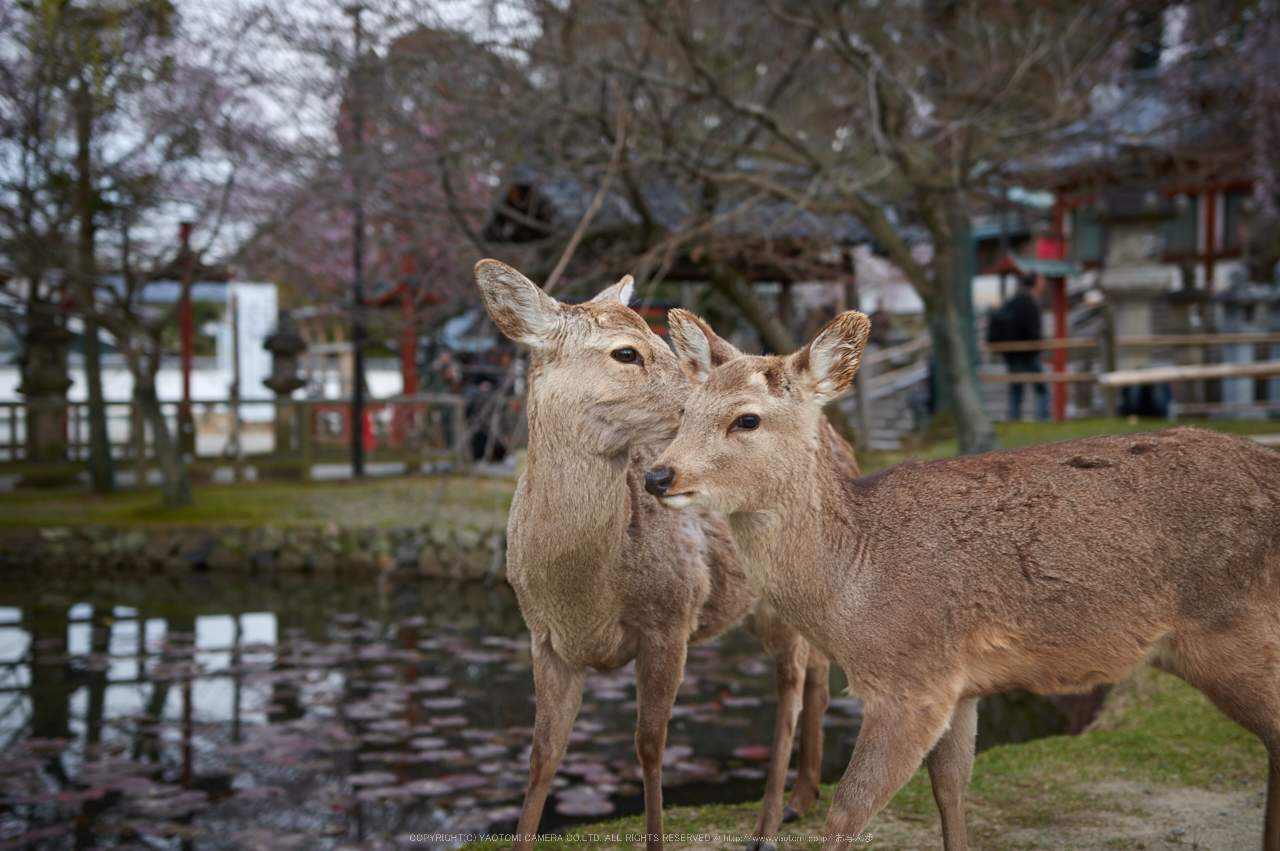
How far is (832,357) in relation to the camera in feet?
10.4

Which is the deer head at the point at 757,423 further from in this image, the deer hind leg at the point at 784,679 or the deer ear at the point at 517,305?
the deer hind leg at the point at 784,679

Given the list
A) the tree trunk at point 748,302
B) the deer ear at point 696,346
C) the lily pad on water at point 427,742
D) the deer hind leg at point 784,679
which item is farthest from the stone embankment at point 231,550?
the deer ear at point 696,346

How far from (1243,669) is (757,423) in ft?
5.51

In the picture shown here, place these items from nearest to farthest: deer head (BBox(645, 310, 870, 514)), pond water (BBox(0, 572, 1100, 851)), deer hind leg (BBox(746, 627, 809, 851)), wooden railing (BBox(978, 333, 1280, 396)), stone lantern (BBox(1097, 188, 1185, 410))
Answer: deer head (BBox(645, 310, 870, 514)) < deer hind leg (BBox(746, 627, 809, 851)) < pond water (BBox(0, 572, 1100, 851)) < wooden railing (BBox(978, 333, 1280, 396)) < stone lantern (BBox(1097, 188, 1185, 410))

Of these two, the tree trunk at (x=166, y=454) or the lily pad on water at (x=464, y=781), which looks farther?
the tree trunk at (x=166, y=454)

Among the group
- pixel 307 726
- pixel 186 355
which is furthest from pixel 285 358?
pixel 307 726

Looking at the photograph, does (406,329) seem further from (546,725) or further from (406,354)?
(546,725)

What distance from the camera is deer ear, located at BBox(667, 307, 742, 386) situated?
3449 millimetres

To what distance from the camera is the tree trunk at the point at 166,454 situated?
13.0m

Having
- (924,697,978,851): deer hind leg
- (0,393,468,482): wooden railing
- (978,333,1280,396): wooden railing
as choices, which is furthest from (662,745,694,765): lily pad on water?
(0,393,468,482): wooden railing

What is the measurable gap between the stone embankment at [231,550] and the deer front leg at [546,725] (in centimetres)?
833

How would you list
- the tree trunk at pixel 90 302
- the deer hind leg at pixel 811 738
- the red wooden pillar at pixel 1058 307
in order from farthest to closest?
the red wooden pillar at pixel 1058 307 < the tree trunk at pixel 90 302 < the deer hind leg at pixel 811 738

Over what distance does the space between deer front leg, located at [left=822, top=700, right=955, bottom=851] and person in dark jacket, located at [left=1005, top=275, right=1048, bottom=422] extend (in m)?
14.0

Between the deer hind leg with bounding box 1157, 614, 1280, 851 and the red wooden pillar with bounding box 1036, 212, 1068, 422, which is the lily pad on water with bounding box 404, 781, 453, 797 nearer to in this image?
the deer hind leg with bounding box 1157, 614, 1280, 851
